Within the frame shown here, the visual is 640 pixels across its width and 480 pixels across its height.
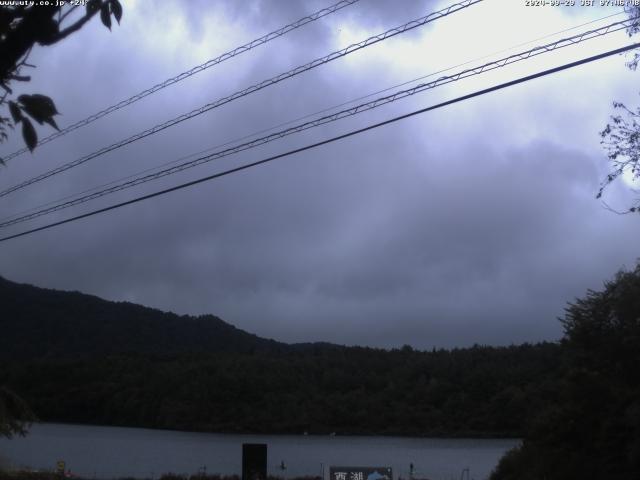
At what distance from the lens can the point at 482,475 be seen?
39.6 m

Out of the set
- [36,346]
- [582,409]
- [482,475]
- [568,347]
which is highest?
[36,346]

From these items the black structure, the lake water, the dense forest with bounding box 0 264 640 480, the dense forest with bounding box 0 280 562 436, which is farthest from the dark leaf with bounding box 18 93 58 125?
the dense forest with bounding box 0 280 562 436

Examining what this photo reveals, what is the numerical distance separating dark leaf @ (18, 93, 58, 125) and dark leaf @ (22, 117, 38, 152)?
2.9 inches

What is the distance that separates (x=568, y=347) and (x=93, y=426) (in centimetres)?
5633

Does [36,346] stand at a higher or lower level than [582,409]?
higher

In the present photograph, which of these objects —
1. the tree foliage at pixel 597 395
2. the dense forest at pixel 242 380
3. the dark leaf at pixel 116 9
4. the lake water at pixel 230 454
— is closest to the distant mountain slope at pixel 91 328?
the dense forest at pixel 242 380

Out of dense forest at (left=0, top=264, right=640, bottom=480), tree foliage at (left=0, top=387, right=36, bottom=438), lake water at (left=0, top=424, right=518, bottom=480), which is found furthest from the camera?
dense forest at (left=0, top=264, right=640, bottom=480)

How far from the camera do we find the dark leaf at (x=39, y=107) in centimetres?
381

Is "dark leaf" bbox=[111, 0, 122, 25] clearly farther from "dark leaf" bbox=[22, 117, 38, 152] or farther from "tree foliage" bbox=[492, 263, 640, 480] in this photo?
"tree foliage" bbox=[492, 263, 640, 480]

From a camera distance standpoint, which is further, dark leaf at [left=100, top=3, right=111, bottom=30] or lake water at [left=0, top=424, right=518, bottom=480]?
lake water at [left=0, top=424, right=518, bottom=480]

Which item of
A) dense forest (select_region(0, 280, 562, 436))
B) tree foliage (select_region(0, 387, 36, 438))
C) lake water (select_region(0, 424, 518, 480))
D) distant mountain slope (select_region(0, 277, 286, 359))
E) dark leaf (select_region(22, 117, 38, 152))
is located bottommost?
lake water (select_region(0, 424, 518, 480))

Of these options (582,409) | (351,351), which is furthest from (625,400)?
(351,351)

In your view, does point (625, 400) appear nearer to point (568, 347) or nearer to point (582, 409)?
point (582, 409)

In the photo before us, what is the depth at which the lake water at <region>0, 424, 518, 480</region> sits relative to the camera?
3931 cm
